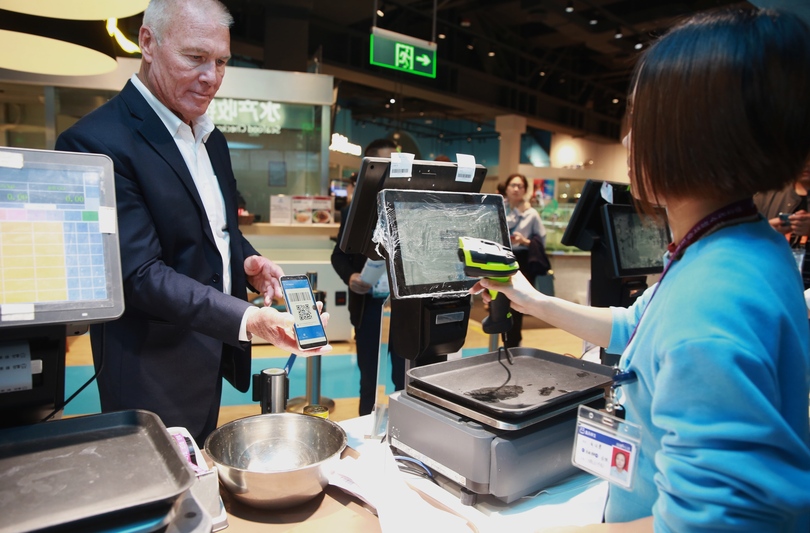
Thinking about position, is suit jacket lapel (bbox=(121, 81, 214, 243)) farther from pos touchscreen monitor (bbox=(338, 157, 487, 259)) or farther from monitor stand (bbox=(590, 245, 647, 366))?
monitor stand (bbox=(590, 245, 647, 366))

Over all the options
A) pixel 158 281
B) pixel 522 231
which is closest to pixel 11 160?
pixel 158 281

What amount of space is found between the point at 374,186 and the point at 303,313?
378 mm

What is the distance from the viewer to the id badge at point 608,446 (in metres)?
0.73

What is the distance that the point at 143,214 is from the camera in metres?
1.38

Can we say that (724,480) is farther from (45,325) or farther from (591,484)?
A: (45,325)

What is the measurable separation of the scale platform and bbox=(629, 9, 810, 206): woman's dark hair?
0.56 metres

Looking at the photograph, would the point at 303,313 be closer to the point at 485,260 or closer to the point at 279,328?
the point at 279,328

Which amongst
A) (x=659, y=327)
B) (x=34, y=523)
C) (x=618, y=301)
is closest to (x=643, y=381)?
(x=659, y=327)

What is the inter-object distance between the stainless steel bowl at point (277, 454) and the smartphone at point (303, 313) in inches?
7.0

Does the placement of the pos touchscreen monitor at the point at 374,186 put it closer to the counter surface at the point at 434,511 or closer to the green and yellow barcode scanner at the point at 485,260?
the green and yellow barcode scanner at the point at 485,260

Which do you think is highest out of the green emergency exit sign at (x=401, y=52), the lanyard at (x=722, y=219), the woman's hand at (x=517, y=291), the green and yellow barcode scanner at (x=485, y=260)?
the green emergency exit sign at (x=401, y=52)

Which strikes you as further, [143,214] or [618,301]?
[618,301]

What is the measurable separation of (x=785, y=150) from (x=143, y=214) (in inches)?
53.3

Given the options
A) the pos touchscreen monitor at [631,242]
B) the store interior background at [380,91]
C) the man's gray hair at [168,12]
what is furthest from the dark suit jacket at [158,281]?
the store interior background at [380,91]
